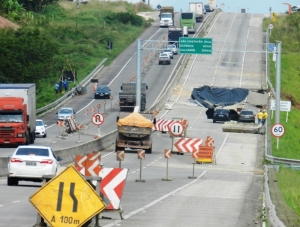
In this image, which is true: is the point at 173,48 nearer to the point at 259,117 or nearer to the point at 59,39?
the point at 59,39

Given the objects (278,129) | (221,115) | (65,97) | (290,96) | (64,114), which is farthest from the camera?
(290,96)

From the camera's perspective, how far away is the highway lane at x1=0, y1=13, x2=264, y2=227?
19.3m

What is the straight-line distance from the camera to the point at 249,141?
5647cm

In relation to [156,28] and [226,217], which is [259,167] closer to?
[226,217]

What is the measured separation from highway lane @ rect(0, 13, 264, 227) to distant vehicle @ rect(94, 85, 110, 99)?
21686mm

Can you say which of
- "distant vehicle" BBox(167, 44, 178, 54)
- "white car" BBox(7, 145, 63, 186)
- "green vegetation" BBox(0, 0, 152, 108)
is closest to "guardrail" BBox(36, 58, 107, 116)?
"green vegetation" BBox(0, 0, 152, 108)

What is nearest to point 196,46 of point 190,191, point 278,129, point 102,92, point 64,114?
point 64,114

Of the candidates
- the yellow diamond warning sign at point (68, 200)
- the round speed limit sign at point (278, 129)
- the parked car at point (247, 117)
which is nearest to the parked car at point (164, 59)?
the parked car at point (247, 117)

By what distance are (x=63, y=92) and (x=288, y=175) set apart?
52659 mm

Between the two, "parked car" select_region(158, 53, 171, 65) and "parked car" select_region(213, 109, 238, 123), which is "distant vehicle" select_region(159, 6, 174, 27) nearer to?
"parked car" select_region(158, 53, 171, 65)

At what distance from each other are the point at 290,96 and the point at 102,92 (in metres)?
17.9

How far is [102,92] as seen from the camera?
277 ft

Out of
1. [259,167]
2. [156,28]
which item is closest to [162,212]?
[259,167]

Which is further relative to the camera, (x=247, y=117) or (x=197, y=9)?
(x=197, y=9)
